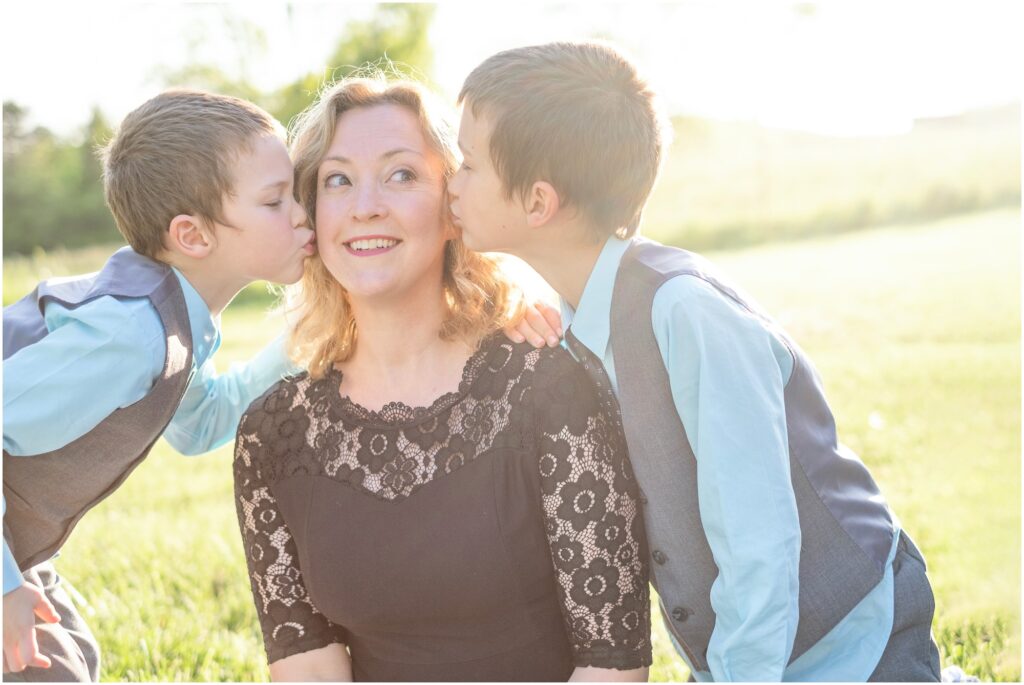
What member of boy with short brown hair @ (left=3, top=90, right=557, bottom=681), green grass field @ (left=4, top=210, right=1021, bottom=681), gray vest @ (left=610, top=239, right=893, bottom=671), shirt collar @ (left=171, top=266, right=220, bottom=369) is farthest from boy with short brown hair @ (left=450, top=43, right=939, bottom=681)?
green grass field @ (left=4, top=210, right=1021, bottom=681)

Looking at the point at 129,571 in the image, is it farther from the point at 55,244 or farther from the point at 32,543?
the point at 55,244

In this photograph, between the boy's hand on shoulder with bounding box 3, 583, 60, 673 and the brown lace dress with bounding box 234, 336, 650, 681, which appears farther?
the brown lace dress with bounding box 234, 336, 650, 681

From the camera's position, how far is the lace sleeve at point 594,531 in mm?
2408

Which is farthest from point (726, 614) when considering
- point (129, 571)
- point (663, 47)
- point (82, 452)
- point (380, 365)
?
point (663, 47)

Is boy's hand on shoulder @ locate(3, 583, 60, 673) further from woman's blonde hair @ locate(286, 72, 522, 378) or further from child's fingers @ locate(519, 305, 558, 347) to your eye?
child's fingers @ locate(519, 305, 558, 347)

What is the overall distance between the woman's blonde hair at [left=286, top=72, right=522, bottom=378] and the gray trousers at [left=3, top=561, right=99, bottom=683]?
2.85 ft

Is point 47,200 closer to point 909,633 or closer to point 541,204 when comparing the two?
point 541,204

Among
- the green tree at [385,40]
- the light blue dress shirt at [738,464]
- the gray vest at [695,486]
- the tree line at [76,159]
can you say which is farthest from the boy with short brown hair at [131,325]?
the tree line at [76,159]

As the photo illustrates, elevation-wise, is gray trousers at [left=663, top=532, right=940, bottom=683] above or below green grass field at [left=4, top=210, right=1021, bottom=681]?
above

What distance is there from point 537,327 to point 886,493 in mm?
3367

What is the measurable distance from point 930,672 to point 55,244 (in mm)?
28571

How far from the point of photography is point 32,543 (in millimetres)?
2502

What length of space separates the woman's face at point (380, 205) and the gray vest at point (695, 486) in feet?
1.92

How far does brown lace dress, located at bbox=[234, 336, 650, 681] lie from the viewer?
2439 millimetres
